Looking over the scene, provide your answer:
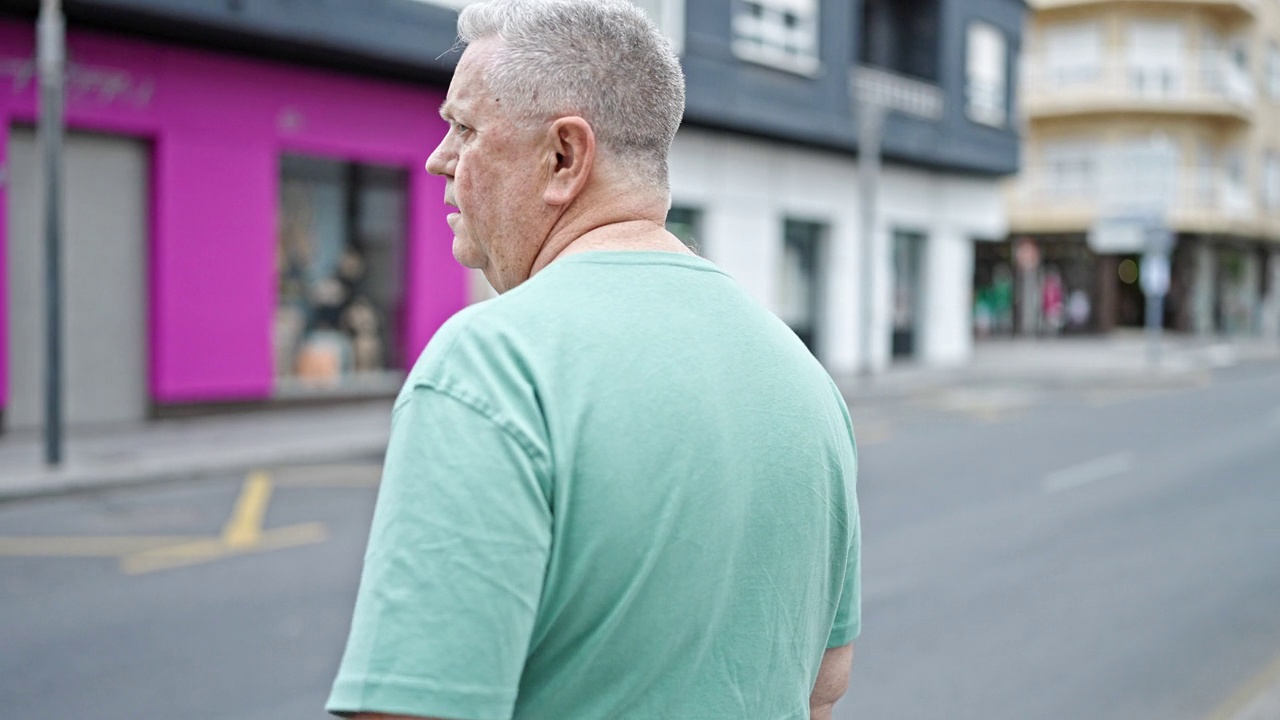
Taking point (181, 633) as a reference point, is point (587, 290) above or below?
above

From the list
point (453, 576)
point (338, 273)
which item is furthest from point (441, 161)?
point (338, 273)

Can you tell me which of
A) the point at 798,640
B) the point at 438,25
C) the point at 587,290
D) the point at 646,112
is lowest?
the point at 798,640

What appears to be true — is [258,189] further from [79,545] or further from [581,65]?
[581,65]

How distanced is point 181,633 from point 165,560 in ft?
5.45

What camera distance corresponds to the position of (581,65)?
53.2 inches

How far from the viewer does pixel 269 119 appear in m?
14.1

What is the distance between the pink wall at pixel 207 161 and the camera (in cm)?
1268

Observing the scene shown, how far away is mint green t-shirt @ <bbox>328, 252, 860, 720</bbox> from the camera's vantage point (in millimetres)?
1125

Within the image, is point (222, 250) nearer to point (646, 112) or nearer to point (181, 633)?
point (181, 633)

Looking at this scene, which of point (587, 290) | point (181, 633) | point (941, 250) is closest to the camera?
point (587, 290)

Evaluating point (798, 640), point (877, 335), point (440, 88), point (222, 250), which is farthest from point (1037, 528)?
point (877, 335)

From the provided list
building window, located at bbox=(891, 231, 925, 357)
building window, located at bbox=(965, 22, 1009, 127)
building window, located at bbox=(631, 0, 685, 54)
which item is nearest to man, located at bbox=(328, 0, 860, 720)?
building window, located at bbox=(631, 0, 685, 54)

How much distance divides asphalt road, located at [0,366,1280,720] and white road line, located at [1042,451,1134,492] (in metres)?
0.05

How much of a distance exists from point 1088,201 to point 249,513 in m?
34.6
